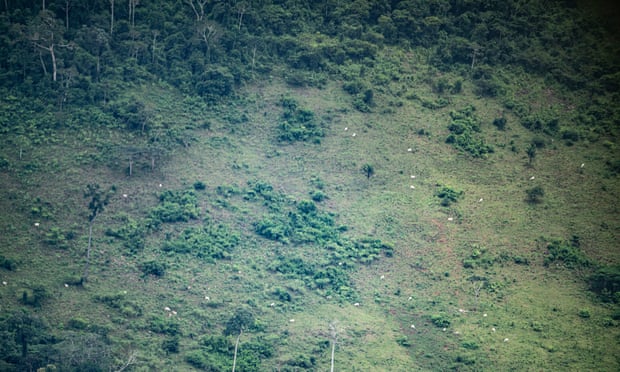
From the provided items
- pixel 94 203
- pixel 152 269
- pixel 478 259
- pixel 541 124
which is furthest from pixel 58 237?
pixel 541 124

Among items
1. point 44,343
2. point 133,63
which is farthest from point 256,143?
point 44,343

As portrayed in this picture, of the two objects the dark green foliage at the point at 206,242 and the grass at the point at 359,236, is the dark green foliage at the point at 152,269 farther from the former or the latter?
the dark green foliage at the point at 206,242

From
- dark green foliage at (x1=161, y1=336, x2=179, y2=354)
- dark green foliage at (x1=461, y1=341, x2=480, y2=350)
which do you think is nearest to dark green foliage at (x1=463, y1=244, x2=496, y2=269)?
dark green foliage at (x1=461, y1=341, x2=480, y2=350)

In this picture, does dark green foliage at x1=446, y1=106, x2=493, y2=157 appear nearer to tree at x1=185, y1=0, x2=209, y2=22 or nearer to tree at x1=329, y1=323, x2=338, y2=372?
tree at x1=329, y1=323, x2=338, y2=372

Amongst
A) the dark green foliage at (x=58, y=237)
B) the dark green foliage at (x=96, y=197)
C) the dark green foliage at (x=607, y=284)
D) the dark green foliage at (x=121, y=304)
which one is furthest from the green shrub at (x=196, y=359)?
the dark green foliage at (x=607, y=284)

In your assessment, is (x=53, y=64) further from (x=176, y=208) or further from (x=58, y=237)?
(x=58, y=237)

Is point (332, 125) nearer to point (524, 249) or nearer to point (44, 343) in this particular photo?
point (524, 249)
